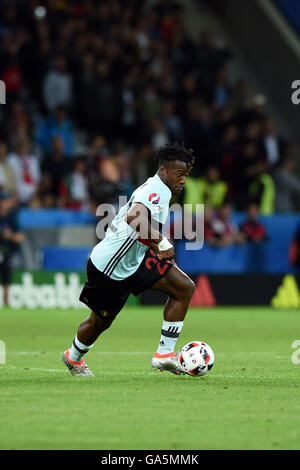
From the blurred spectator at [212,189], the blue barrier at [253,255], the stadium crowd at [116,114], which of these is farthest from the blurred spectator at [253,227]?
the blurred spectator at [212,189]

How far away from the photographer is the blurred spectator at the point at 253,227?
21.3 metres

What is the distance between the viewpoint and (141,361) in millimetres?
11250

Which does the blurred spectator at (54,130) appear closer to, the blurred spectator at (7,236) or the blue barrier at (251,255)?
the blurred spectator at (7,236)

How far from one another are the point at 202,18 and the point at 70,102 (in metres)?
7.68

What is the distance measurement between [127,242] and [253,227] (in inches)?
469

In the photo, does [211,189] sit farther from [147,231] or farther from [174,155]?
[147,231]

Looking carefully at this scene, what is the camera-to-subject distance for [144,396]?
8.30 metres

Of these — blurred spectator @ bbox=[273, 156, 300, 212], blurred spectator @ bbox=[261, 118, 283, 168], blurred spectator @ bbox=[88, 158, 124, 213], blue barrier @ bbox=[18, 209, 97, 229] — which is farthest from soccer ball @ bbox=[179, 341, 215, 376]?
Answer: blurred spectator @ bbox=[261, 118, 283, 168]

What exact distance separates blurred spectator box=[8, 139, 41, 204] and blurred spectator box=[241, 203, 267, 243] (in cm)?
434

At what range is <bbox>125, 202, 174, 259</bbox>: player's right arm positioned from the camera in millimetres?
9300

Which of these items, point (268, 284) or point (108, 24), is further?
point (108, 24)

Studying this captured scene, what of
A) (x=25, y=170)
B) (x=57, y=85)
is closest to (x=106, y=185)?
(x=25, y=170)
